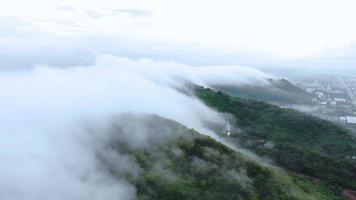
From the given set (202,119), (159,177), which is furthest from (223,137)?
(159,177)

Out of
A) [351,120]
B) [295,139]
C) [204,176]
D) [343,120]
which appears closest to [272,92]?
[343,120]

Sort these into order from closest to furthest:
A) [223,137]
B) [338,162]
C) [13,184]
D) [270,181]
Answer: [13,184]
[270,181]
[338,162]
[223,137]

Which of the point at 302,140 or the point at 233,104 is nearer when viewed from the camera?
the point at 302,140

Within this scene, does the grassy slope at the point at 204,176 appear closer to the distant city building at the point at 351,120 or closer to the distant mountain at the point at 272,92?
the distant city building at the point at 351,120

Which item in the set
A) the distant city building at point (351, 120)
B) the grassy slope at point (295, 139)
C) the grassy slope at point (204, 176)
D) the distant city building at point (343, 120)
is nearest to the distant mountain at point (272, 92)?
the distant city building at point (343, 120)

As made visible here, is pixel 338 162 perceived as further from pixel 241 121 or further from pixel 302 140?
pixel 241 121

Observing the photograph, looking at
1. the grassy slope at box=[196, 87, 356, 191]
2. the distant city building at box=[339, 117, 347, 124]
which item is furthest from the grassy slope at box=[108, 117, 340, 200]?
the distant city building at box=[339, 117, 347, 124]

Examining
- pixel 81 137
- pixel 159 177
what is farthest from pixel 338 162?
pixel 81 137

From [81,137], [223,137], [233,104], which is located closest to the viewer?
[81,137]
